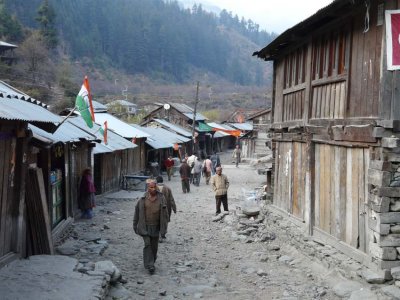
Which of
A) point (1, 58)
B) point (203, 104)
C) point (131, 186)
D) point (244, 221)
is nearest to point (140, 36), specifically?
point (203, 104)

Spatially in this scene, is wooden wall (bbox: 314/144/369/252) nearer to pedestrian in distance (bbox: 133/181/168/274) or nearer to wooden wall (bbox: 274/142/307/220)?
wooden wall (bbox: 274/142/307/220)

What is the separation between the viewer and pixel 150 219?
31.1ft

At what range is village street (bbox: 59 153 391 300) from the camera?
8547 millimetres

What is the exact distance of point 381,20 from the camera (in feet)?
25.0

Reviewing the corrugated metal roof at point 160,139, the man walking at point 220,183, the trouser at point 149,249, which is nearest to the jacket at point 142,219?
the trouser at point 149,249

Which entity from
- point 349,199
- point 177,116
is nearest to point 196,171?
point 349,199

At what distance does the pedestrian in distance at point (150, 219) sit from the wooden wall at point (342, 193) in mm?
3506

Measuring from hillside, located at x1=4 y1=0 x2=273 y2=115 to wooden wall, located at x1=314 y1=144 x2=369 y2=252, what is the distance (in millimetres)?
64172

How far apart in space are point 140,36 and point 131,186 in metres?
95.6

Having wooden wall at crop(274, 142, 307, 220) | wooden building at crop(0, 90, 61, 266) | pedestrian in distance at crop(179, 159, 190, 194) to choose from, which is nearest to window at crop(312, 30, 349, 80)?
wooden wall at crop(274, 142, 307, 220)

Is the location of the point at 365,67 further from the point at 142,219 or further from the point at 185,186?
the point at 185,186

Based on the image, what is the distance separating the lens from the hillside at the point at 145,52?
297 feet

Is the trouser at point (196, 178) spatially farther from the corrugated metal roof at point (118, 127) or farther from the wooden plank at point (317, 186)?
the wooden plank at point (317, 186)

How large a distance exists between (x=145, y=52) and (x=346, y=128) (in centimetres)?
10795
